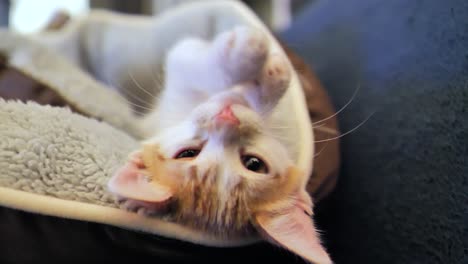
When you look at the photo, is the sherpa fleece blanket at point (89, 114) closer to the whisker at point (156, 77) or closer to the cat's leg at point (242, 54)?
the whisker at point (156, 77)

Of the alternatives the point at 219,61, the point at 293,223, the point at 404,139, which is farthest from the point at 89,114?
the point at 404,139

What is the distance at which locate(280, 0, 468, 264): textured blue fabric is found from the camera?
754 mm

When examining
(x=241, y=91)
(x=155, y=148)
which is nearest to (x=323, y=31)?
(x=241, y=91)

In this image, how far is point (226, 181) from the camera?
2.42 feet

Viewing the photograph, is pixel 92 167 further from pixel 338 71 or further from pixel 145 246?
pixel 338 71

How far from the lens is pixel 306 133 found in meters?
0.87

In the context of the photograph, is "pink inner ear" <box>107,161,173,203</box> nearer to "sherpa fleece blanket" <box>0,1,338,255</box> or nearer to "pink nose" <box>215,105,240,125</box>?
"sherpa fleece blanket" <box>0,1,338,255</box>

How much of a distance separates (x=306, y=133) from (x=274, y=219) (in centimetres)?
21

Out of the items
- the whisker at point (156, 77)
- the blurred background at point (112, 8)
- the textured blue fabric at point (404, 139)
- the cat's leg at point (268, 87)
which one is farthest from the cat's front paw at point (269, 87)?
the blurred background at point (112, 8)

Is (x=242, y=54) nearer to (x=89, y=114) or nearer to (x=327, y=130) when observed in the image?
(x=327, y=130)

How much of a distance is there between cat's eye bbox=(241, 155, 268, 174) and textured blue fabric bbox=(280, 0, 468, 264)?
0.67 feet

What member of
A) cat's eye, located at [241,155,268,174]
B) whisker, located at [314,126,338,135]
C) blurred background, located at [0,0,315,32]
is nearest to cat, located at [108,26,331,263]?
cat's eye, located at [241,155,268,174]

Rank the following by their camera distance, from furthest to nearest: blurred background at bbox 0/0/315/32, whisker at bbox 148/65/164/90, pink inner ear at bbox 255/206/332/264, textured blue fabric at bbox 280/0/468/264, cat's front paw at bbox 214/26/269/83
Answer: blurred background at bbox 0/0/315/32 → whisker at bbox 148/65/164/90 → cat's front paw at bbox 214/26/269/83 → textured blue fabric at bbox 280/0/468/264 → pink inner ear at bbox 255/206/332/264

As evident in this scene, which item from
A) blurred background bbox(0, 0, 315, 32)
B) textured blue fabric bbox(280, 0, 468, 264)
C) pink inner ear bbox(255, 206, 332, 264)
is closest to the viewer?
pink inner ear bbox(255, 206, 332, 264)
